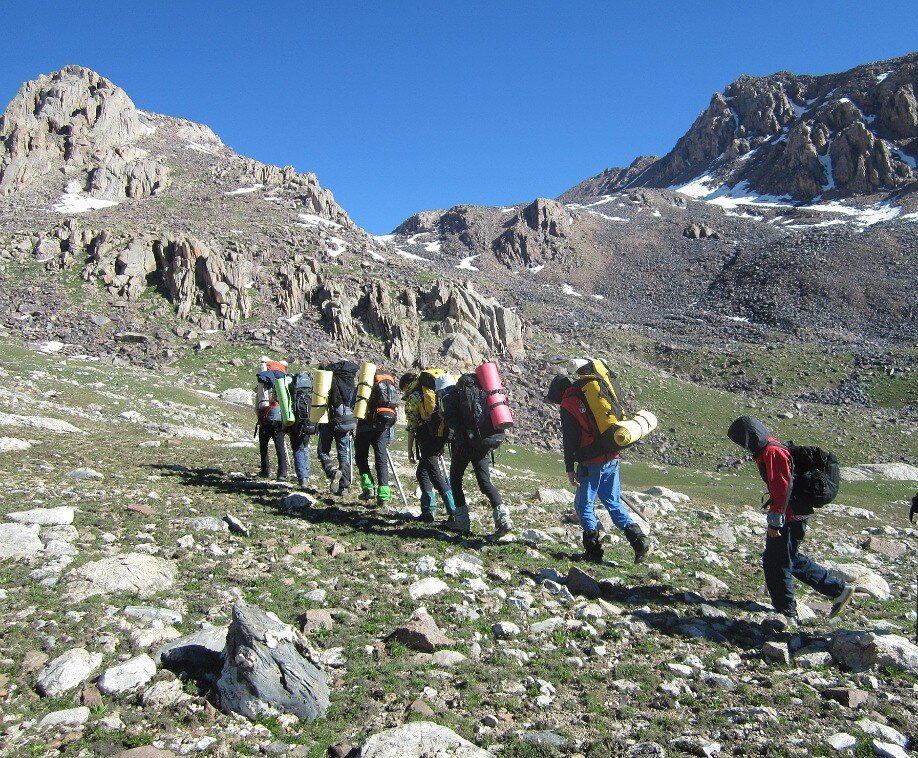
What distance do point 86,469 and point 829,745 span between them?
1242 centimetres

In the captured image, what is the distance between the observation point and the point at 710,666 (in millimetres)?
5957

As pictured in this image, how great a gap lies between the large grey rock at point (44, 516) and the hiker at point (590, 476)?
24.6 ft

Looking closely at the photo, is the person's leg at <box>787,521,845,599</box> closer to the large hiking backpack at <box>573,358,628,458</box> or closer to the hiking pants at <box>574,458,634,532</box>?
the hiking pants at <box>574,458,634,532</box>

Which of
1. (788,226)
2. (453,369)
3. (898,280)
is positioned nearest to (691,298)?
(898,280)

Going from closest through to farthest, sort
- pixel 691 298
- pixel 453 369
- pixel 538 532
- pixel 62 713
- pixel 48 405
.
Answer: pixel 62 713, pixel 538 532, pixel 48 405, pixel 453 369, pixel 691 298

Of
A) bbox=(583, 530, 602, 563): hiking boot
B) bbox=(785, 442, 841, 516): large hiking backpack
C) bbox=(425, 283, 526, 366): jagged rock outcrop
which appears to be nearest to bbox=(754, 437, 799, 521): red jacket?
bbox=(785, 442, 841, 516): large hiking backpack

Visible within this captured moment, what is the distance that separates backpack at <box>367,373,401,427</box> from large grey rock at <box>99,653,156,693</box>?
7.46m

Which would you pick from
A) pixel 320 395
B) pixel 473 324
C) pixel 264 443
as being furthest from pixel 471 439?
pixel 473 324

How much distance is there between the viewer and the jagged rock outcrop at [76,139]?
88.7 m

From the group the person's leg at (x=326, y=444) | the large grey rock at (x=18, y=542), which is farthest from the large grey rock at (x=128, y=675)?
the person's leg at (x=326, y=444)

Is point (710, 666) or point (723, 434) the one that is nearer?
point (710, 666)

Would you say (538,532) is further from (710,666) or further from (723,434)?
(723,434)

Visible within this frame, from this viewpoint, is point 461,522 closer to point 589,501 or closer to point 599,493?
point 589,501

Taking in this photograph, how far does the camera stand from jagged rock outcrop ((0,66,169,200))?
88688 millimetres
